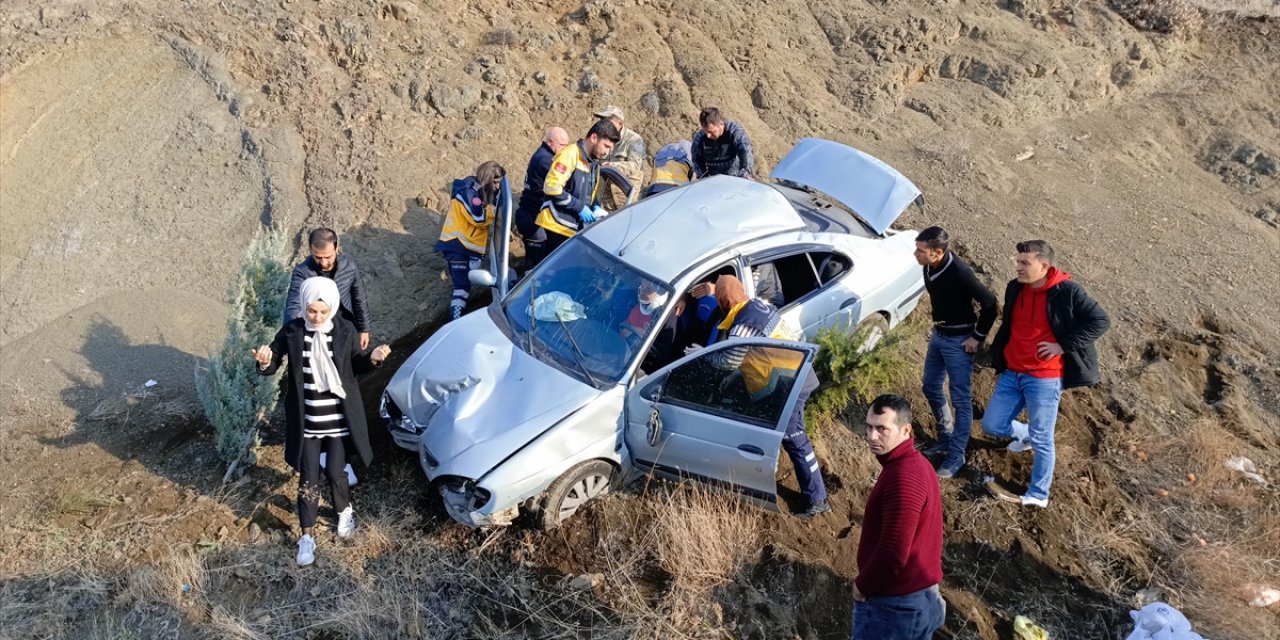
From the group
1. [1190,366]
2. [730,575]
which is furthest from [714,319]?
[1190,366]

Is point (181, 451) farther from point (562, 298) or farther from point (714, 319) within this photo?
point (714, 319)

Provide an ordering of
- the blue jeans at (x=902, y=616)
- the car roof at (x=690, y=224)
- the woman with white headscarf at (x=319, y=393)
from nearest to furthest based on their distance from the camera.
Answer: the blue jeans at (x=902, y=616) → the woman with white headscarf at (x=319, y=393) → the car roof at (x=690, y=224)

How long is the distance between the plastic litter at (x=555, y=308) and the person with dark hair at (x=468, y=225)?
5.13 ft

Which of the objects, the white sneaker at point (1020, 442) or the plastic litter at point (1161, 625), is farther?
the white sneaker at point (1020, 442)

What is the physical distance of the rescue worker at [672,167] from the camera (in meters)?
7.79

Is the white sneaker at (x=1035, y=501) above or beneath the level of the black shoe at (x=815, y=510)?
beneath

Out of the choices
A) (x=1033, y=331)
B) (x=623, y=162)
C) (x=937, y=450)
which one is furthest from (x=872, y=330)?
(x=623, y=162)

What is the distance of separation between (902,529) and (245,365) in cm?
444

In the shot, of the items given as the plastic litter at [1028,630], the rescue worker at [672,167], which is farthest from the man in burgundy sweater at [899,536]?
the rescue worker at [672,167]

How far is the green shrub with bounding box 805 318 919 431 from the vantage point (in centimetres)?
573

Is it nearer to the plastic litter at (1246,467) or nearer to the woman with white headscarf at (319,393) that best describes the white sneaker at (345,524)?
the woman with white headscarf at (319,393)

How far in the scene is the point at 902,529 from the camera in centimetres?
350

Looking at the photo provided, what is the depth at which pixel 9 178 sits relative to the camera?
8.74 metres

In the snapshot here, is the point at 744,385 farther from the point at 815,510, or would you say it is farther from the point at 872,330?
the point at 872,330
